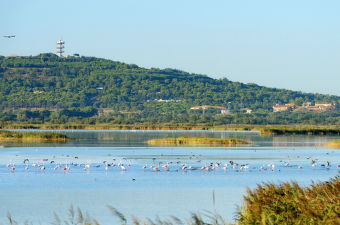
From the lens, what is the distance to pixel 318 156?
172ft

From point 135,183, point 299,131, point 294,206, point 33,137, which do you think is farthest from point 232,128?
point 294,206

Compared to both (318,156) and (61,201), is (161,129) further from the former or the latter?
(61,201)

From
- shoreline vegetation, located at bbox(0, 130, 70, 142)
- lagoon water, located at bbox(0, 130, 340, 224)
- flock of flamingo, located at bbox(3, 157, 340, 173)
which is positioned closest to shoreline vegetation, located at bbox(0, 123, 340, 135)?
shoreline vegetation, located at bbox(0, 130, 70, 142)

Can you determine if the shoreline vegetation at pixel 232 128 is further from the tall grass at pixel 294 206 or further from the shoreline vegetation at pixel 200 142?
the tall grass at pixel 294 206

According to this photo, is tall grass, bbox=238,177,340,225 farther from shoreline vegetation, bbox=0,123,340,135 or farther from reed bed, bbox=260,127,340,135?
reed bed, bbox=260,127,340,135

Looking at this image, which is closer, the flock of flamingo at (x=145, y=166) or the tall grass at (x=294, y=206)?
the tall grass at (x=294, y=206)

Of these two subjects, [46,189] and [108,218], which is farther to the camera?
[46,189]

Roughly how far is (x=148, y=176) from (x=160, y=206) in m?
11.1

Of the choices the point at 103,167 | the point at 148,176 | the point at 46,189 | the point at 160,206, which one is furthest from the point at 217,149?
the point at 160,206

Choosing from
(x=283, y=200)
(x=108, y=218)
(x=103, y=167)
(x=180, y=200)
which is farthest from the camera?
(x=103, y=167)

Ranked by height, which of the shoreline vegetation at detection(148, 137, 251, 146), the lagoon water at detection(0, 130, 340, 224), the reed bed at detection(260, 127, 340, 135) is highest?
the reed bed at detection(260, 127, 340, 135)

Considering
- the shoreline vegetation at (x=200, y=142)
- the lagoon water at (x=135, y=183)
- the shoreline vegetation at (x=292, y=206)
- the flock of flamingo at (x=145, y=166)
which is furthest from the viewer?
the shoreline vegetation at (x=200, y=142)

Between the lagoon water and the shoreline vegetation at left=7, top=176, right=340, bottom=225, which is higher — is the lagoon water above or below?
below

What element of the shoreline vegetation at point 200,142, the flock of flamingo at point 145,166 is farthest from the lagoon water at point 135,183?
the shoreline vegetation at point 200,142
